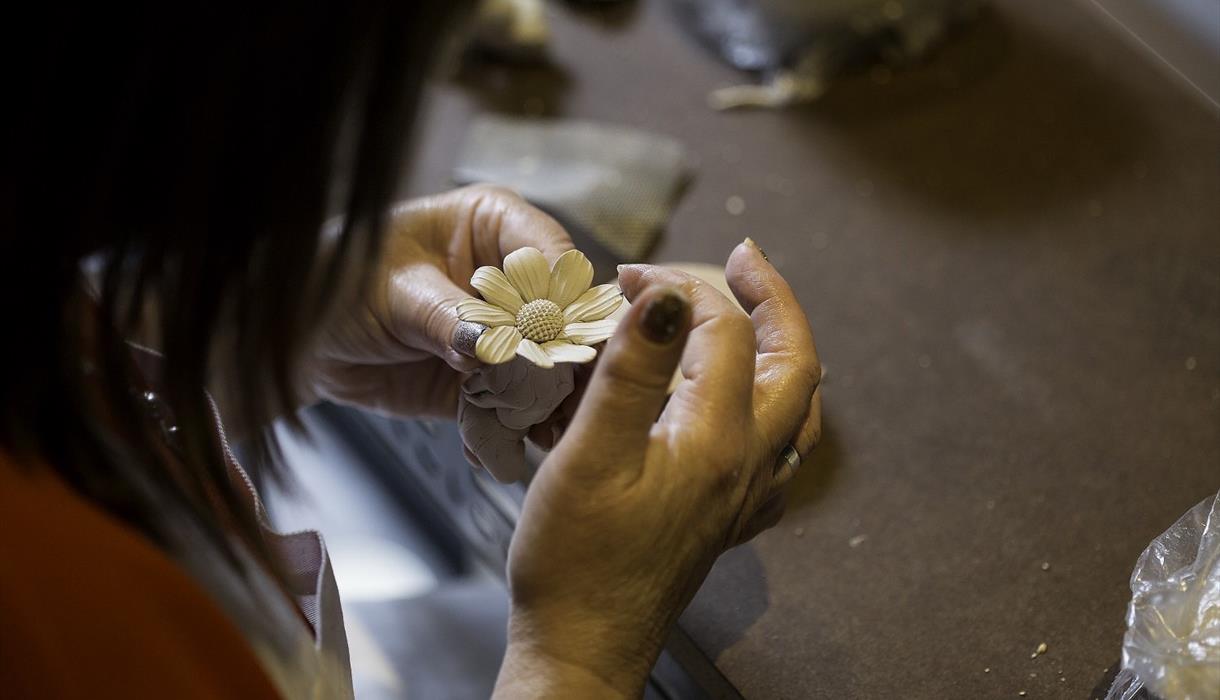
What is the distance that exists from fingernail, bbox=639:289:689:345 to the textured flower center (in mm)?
137

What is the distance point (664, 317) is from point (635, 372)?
0.03 meters

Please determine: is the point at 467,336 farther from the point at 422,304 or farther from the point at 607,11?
the point at 607,11

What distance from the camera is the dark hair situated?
1.35 ft

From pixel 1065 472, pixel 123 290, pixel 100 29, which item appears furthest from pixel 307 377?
pixel 1065 472

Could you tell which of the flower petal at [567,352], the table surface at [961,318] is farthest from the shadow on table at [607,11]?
the flower petal at [567,352]

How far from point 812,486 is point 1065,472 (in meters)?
0.20

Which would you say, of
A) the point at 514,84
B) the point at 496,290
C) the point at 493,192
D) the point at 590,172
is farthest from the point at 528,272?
the point at 514,84

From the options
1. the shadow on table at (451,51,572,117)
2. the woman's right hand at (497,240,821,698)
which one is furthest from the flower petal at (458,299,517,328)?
the shadow on table at (451,51,572,117)

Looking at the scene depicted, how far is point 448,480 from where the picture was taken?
953mm

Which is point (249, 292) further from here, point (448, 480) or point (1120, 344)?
point (1120, 344)

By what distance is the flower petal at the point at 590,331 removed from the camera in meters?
0.65

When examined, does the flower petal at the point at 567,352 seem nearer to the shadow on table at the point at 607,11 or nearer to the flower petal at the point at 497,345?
the flower petal at the point at 497,345

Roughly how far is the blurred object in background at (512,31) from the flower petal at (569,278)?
1.93ft

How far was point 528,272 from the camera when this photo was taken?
67 centimetres
